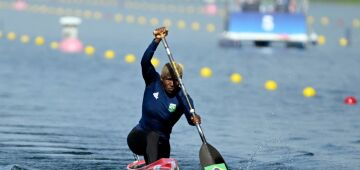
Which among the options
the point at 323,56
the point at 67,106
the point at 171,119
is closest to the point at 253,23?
the point at 323,56

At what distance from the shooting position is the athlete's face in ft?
46.1

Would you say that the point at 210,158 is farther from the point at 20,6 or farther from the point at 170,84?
the point at 20,6

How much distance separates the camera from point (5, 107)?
22859mm

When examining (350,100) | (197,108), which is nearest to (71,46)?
(350,100)

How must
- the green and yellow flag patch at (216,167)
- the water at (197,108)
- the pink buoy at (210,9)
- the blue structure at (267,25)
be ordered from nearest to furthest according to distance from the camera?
the green and yellow flag patch at (216,167) → the water at (197,108) → the blue structure at (267,25) → the pink buoy at (210,9)

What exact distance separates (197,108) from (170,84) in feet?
32.6

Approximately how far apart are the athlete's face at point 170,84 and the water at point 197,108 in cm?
212

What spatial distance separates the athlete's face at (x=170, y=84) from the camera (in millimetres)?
14055

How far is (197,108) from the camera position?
78.6 ft

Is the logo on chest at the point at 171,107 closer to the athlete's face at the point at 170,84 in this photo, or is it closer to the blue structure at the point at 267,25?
the athlete's face at the point at 170,84

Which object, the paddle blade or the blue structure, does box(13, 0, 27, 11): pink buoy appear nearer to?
the blue structure

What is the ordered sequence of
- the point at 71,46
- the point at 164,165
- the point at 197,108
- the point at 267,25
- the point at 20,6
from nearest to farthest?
the point at 164,165 < the point at 197,108 < the point at 71,46 < the point at 267,25 < the point at 20,6

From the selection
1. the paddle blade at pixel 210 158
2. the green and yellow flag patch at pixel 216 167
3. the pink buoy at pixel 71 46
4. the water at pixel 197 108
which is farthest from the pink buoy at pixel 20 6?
the green and yellow flag patch at pixel 216 167

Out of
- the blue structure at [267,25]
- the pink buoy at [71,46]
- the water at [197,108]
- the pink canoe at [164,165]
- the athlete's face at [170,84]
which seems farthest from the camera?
the blue structure at [267,25]
